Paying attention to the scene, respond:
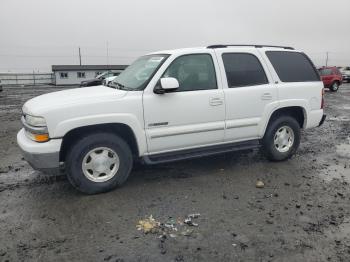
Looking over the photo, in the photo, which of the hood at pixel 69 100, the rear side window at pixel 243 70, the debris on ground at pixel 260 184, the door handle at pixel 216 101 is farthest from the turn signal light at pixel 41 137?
the debris on ground at pixel 260 184

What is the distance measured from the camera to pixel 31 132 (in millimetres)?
4547

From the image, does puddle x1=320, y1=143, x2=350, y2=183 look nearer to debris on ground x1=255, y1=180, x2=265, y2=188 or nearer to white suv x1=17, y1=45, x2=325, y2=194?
white suv x1=17, y1=45, x2=325, y2=194

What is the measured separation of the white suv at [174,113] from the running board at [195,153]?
2cm

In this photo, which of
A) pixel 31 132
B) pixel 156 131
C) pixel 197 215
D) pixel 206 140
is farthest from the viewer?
pixel 206 140

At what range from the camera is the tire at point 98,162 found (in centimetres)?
462

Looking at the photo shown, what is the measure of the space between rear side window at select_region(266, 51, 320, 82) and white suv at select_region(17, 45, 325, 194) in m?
0.02

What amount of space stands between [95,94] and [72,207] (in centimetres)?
155

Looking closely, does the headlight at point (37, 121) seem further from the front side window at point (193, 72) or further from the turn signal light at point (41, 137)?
the front side window at point (193, 72)

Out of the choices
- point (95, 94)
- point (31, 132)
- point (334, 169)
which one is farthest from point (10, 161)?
point (334, 169)

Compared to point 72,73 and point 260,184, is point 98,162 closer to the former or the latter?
point 260,184

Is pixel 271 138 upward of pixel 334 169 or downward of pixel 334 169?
upward

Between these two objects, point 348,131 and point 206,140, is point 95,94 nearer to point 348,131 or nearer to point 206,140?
point 206,140

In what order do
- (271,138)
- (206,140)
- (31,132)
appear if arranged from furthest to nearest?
(271,138)
(206,140)
(31,132)

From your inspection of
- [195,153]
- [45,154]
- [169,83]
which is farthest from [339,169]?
[45,154]
